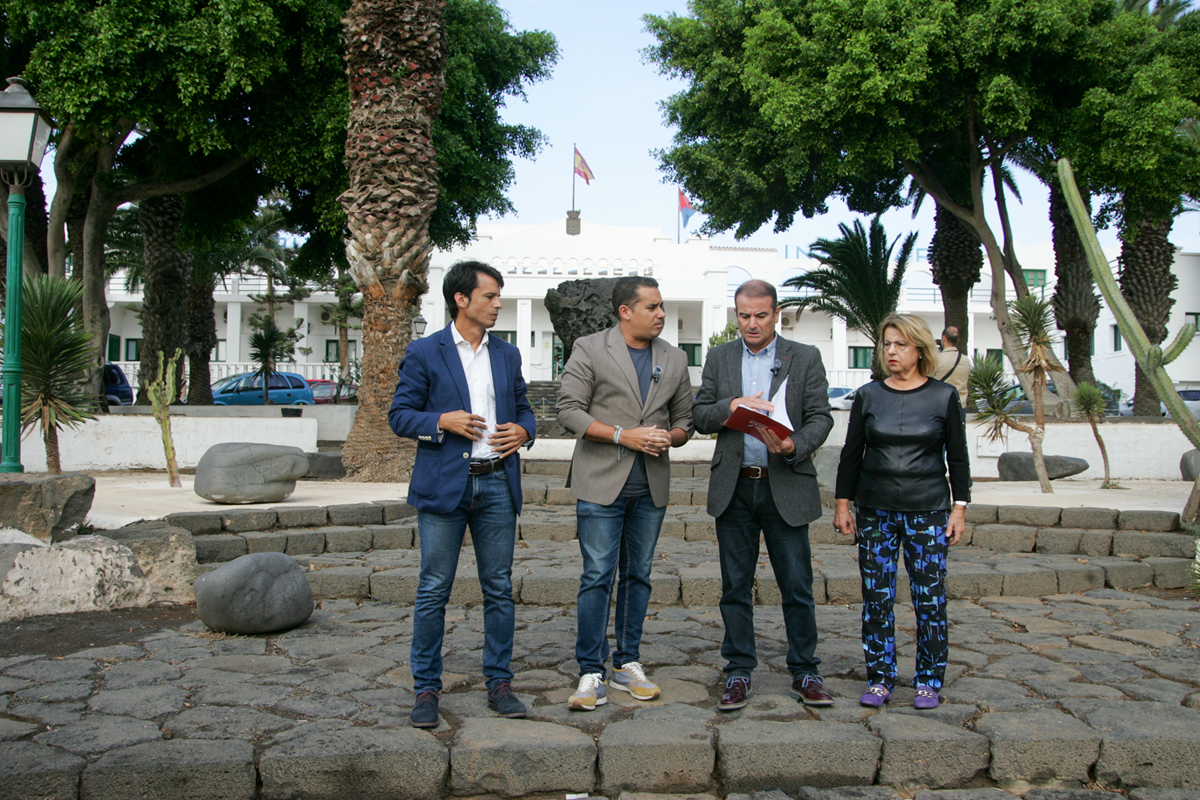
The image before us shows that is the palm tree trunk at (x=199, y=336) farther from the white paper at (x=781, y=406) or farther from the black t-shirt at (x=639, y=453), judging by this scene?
the white paper at (x=781, y=406)

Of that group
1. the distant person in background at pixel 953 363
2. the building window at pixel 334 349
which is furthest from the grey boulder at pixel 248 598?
the building window at pixel 334 349

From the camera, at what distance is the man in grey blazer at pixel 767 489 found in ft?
12.0

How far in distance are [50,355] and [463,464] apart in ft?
18.7

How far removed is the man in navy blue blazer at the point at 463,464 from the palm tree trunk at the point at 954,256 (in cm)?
1723

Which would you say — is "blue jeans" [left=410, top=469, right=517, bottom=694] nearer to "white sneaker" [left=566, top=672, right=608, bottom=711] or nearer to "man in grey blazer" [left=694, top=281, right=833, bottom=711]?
"white sneaker" [left=566, top=672, right=608, bottom=711]

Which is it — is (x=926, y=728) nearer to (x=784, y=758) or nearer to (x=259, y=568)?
(x=784, y=758)

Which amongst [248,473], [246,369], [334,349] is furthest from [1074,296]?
[334,349]

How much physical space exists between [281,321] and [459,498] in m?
38.3

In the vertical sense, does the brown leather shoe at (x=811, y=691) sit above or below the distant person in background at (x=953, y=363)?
below

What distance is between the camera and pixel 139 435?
12.4m

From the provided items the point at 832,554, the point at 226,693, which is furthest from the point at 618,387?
the point at 832,554

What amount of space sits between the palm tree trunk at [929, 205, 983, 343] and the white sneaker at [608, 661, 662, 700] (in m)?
17.1

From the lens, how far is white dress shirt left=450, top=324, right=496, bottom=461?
12.0 ft

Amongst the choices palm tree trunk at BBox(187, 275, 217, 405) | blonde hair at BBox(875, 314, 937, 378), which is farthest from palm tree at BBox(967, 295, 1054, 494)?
palm tree trunk at BBox(187, 275, 217, 405)
